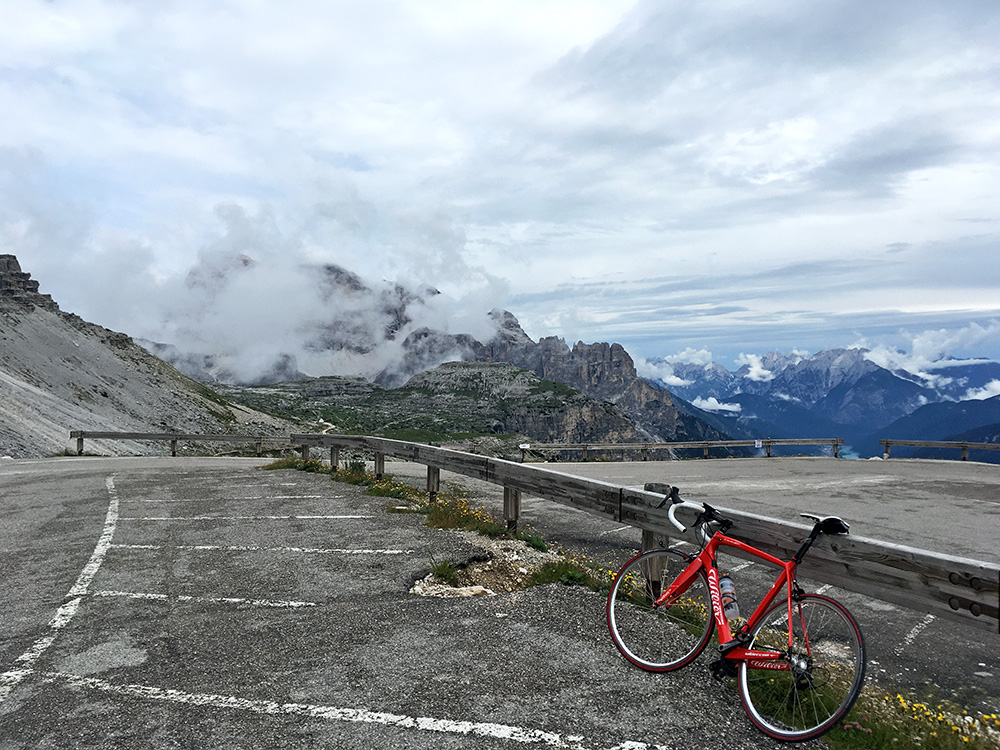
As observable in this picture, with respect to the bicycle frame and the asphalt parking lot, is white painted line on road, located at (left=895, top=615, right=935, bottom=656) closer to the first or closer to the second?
the asphalt parking lot

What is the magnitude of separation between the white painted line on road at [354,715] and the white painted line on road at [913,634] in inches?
155

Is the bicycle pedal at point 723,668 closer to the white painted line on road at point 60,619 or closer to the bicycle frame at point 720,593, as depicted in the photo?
the bicycle frame at point 720,593

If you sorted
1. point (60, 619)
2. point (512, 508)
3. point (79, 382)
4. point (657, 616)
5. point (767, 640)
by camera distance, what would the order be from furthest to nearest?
1. point (79, 382)
2. point (512, 508)
3. point (60, 619)
4. point (657, 616)
5. point (767, 640)

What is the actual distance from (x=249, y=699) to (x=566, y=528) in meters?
7.40

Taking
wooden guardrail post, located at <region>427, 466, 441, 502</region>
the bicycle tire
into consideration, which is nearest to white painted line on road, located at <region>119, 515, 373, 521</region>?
wooden guardrail post, located at <region>427, 466, 441, 502</region>

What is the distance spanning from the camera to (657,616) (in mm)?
5801

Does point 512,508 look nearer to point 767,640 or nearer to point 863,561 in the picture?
point 767,640

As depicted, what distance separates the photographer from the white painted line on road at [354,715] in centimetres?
395

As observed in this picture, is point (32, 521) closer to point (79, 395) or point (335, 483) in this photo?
point (335, 483)

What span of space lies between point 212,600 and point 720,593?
524cm

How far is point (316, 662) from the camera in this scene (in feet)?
16.8

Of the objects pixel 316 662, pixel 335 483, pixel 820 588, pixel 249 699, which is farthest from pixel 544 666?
pixel 335 483

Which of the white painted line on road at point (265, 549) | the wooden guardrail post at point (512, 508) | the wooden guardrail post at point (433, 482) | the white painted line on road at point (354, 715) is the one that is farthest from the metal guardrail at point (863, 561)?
the wooden guardrail post at point (433, 482)

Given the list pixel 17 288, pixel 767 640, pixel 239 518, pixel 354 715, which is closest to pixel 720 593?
pixel 767 640
